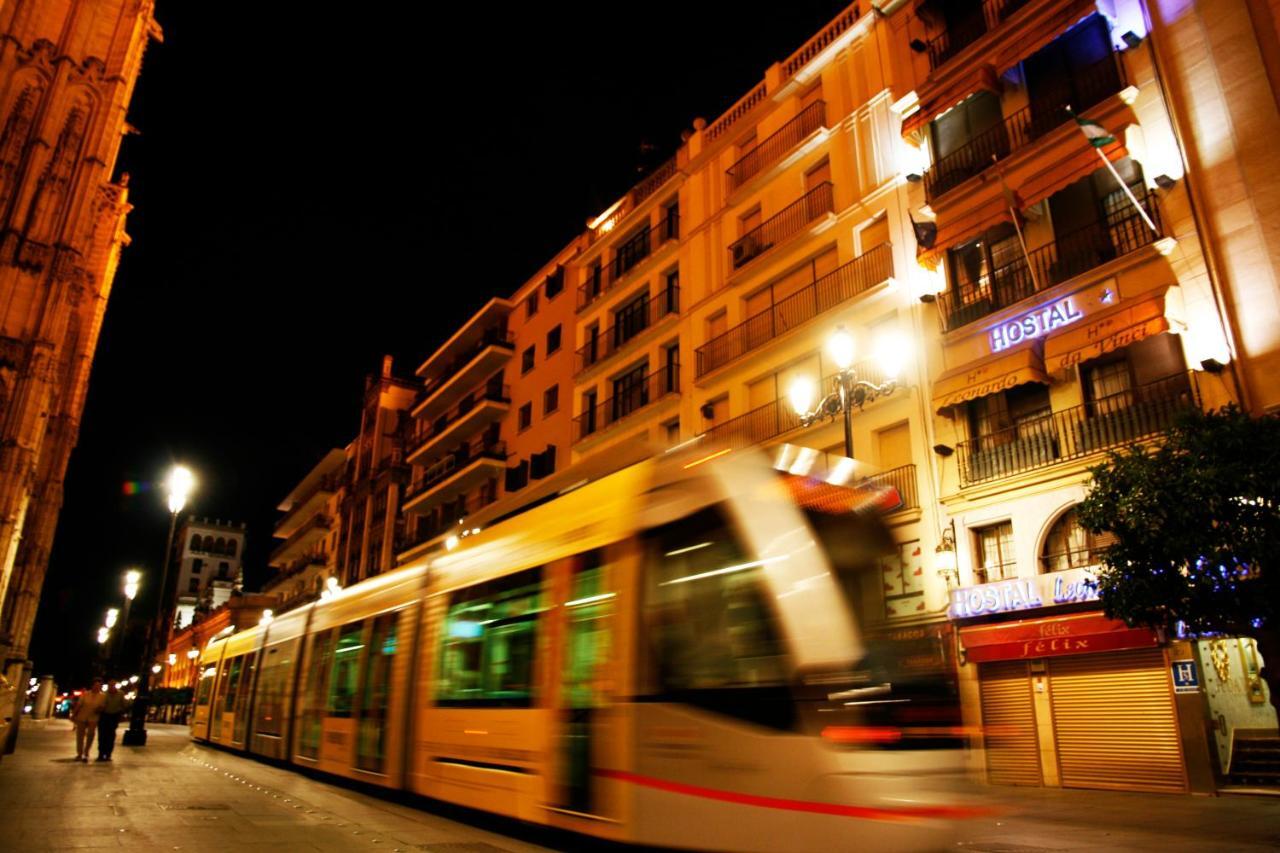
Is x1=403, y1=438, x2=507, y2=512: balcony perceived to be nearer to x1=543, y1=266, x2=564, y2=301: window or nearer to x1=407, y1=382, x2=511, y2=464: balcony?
x1=407, y1=382, x2=511, y2=464: balcony

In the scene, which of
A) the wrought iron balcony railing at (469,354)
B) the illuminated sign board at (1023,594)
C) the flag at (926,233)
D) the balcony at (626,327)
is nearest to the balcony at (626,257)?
the balcony at (626,327)

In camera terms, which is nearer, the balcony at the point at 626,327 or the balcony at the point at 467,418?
the balcony at the point at 626,327

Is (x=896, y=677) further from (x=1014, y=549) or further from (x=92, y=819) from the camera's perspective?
(x=1014, y=549)

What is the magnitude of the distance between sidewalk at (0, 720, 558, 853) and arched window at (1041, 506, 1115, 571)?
11.8 m

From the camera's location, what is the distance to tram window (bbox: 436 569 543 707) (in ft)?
26.9

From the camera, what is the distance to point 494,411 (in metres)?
37.6

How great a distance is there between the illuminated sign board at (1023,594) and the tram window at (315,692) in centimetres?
1189

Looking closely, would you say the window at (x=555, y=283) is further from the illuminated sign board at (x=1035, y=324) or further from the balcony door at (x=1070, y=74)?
the illuminated sign board at (x=1035, y=324)

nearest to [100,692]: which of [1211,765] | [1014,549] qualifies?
[1014,549]

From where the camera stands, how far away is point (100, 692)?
16.1 m

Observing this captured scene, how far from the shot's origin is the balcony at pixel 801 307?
20.5 metres

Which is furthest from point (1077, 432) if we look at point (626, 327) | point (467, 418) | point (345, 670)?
point (467, 418)

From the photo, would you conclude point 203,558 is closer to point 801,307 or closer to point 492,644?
point 801,307

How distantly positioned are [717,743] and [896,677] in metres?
1.41
